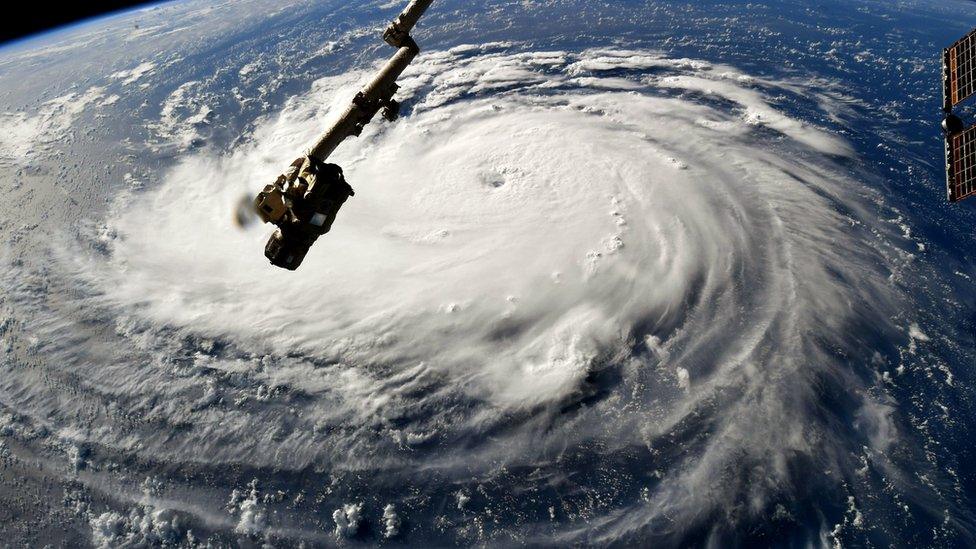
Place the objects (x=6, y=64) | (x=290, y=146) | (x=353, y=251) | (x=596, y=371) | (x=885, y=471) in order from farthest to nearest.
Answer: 1. (x=6, y=64)
2. (x=290, y=146)
3. (x=353, y=251)
4. (x=596, y=371)
5. (x=885, y=471)

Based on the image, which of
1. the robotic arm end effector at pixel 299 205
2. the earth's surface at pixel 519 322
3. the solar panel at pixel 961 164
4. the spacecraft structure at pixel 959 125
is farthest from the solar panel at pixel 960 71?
the robotic arm end effector at pixel 299 205

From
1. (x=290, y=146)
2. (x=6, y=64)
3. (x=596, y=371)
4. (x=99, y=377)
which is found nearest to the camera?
(x=596, y=371)

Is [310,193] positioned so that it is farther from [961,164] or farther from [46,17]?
[961,164]

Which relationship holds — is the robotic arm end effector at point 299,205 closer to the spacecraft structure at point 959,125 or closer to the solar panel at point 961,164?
the solar panel at point 961,164

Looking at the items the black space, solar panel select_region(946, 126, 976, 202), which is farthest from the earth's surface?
the black space

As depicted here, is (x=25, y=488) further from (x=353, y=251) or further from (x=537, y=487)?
(x=537, y=487)

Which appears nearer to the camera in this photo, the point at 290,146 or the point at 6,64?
the point at 290,146

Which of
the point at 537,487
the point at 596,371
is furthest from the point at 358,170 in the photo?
the point at 537,487

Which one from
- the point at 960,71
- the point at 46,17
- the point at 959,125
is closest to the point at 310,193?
the point at 46,17
